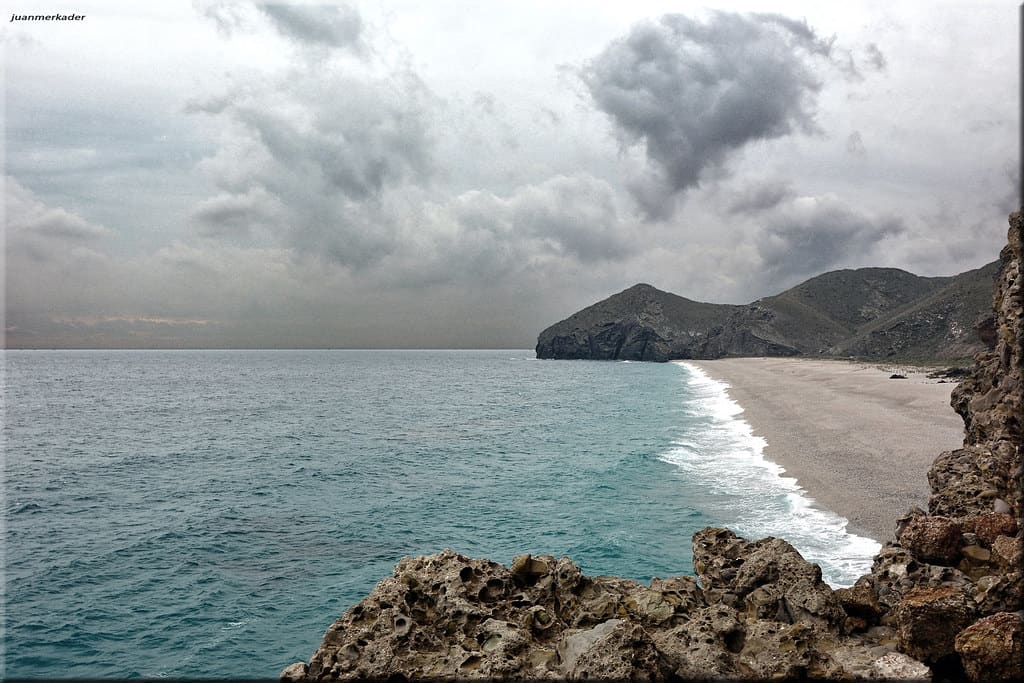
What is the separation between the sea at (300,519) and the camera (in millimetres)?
14141

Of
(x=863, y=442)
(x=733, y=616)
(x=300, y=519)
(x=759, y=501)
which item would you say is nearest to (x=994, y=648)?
(x=733, y=616)

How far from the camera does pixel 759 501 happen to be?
21.7 m

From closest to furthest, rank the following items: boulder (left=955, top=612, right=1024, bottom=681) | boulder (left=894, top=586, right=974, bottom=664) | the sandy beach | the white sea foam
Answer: boulder (left=955, top=612, right=1024, bottom=681)
boulder (left=894, top=586, right=974, bottom=664)
the white sea foam
the sandy beach

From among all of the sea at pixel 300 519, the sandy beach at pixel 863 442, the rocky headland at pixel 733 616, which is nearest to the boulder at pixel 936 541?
the rocky headland at pixel 733 616

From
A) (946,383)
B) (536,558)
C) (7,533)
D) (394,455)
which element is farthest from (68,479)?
(946,383)

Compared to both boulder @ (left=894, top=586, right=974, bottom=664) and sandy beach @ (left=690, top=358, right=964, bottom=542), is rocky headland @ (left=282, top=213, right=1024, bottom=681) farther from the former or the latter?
sandy beach @ (left=690, top=358, right=964, bottom=542)

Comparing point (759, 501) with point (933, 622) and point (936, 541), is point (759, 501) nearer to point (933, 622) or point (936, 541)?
point (936, 541)

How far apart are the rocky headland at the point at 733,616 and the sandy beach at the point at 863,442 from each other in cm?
1050

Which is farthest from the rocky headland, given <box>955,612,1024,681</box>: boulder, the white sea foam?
the white sea foam

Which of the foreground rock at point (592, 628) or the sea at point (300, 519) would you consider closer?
the foreground rock at point (592, 628)

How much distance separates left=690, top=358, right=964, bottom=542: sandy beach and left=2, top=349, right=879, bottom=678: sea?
1.11m

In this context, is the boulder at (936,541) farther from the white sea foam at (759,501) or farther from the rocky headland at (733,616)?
the white sea foam at (759,501)

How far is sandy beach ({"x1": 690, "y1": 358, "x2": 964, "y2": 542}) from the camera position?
1942cm

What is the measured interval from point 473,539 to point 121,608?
10.5 meters
